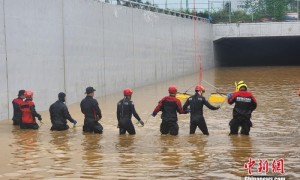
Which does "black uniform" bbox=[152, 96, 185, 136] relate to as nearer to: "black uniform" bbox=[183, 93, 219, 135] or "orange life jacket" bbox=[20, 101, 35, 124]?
"black uniform" bbox=[183, 93, 219, 135]

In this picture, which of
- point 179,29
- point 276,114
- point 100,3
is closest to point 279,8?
point 179,29

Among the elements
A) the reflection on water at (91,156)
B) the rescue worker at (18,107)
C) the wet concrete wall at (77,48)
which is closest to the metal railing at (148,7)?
the wet concrete wall at (77,48)

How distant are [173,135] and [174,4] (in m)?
31.1

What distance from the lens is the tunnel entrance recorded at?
53.4 m

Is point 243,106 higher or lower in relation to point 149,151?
higher

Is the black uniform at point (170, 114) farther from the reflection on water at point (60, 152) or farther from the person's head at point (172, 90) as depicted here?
the reflection on water at point (60, 152)

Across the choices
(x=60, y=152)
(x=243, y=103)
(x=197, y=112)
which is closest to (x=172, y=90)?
(x=197, y=112)

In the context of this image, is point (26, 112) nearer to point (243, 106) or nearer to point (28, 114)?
point (28, 114)

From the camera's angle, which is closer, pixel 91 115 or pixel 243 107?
pixel 243 107

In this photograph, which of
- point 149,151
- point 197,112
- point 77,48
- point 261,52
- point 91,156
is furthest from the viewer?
point 261,52

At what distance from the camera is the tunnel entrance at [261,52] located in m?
53.4

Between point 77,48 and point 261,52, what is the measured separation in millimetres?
38092

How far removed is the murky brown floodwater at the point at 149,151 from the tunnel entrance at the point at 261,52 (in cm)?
3720

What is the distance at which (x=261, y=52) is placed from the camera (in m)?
57.1
